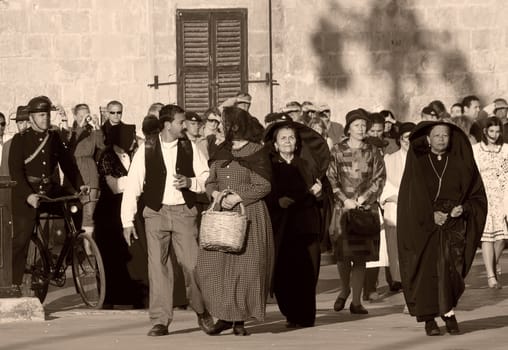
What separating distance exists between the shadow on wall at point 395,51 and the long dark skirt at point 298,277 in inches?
413

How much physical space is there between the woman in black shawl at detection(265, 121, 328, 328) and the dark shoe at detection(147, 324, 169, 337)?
123 centimetres

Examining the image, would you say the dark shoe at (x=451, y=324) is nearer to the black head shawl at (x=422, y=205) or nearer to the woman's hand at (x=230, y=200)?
the black head shawl at (x=422, y=205)

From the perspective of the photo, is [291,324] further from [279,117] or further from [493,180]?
[493,180]

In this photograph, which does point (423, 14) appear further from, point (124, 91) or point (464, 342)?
point (464, 342)

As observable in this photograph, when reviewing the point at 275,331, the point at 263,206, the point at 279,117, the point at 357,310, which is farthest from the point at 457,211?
the point at 279,117

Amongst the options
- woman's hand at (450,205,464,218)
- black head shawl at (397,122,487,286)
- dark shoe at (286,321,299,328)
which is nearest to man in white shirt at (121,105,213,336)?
dark shoe at (286,321,299,328)

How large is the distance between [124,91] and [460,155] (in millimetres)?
11548

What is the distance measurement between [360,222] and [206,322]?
121 inches

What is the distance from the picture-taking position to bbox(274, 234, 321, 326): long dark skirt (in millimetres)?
17203

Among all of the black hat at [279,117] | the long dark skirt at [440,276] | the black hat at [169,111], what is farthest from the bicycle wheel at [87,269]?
the long dark skirt at [440,276]

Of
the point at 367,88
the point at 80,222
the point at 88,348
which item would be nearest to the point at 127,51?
the point at 367,88

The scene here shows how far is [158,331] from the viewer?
53.9ft

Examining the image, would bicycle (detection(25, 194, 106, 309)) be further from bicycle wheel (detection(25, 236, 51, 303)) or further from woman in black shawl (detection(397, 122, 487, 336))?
woman in black shawl (detection(397, 122, 487, 336))

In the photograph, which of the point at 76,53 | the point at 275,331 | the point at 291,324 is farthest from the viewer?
the point at 76,53
